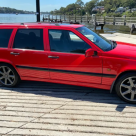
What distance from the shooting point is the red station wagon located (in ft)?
11.2

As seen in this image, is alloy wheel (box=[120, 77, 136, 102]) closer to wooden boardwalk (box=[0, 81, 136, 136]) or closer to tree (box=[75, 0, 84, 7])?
wooden boardwalk (box=[0, 81, 136, 136])

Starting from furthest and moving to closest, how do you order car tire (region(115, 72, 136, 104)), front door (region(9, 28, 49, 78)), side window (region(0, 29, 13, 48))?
side window (region(0, 29, 13, 48)) < front door (region(9, 28, 49, 78)) < car tire (region(115, 72, 136, 104))

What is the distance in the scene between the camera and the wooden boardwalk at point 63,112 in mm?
2730

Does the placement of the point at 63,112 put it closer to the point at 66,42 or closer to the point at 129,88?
the point at 129,88

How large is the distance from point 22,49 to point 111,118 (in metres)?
2.50

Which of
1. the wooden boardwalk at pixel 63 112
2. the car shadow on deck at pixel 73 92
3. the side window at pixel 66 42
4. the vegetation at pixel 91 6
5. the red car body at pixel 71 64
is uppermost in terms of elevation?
the vegetation at pixel 91 6

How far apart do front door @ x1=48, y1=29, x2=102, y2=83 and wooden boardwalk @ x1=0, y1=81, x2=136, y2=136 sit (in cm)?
46

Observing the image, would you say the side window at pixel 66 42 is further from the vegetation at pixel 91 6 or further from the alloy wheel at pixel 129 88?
the vegetation at pixel 91 6

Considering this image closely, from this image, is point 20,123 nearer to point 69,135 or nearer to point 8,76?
point 69,135

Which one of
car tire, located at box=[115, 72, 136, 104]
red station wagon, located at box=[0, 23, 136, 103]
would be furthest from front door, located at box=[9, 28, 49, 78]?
car tire, located at box=[115, 72, 136, 104]

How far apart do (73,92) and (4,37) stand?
2.19 meters

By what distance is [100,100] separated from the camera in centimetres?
366

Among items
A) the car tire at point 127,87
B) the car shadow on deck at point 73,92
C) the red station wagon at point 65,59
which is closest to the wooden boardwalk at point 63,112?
the car shadow on deck at point 73,92

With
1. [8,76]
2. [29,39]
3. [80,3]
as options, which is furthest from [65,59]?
[80,3]
